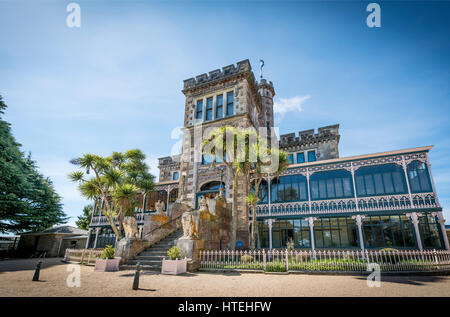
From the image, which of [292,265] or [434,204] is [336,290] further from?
[434,204]

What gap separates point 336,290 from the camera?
275 inches

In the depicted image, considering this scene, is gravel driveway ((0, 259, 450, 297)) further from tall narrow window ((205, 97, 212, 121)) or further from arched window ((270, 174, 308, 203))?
tall narrow window ((205, 97, 212, 121))

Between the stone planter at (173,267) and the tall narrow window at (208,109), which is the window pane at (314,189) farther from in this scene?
the stone planter at (173,267)

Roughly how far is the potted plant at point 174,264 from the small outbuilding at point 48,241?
62.0ft

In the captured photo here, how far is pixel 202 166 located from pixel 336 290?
551 inches

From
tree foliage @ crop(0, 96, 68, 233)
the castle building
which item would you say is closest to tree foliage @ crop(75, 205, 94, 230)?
tree foliage @ crop(0, 96, 68, 233)

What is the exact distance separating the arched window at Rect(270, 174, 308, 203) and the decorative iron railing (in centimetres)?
49

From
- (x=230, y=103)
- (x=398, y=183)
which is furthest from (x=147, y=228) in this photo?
(x=398, y=183)

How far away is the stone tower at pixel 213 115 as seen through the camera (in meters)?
18.7

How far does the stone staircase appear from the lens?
442 inches

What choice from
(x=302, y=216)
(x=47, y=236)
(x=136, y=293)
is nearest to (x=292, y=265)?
(x=302, y=216)

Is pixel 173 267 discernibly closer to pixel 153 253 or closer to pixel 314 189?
pixel 153 253

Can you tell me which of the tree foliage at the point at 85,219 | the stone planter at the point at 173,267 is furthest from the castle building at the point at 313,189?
the tree foliage at the point at 85,219

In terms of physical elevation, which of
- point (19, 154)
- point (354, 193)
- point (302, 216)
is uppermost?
point (19, 154)
